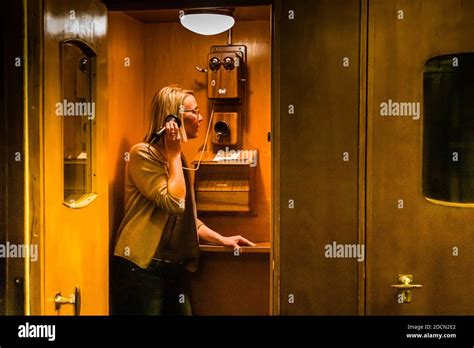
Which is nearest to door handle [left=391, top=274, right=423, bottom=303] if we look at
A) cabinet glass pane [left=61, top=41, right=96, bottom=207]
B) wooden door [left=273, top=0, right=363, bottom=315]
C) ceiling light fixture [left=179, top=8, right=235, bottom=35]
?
wooden door [left=273, top=0, right=363, bottom=315]

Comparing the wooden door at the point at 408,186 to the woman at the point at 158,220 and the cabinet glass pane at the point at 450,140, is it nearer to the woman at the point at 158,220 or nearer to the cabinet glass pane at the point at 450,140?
the cabinet glass pane at the point at 450,140

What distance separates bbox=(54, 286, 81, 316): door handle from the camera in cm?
162

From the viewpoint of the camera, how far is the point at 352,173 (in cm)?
179

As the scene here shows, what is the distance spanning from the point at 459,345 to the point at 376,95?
2.95 ft

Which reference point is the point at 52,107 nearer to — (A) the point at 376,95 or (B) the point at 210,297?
(A) the point at 376,95

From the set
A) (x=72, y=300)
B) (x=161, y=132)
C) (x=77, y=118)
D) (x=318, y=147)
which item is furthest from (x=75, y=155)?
(x=318, y=147)

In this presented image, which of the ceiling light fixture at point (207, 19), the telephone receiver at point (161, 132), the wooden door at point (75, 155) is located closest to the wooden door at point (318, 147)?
the ceiling light fixture at point (207, 19)

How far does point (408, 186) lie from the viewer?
178 cm

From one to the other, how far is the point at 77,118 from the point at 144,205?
82cm

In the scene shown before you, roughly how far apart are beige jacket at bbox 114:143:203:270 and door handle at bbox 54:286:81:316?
30.9 inches

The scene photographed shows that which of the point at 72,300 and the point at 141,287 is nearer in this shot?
the point at 72,300

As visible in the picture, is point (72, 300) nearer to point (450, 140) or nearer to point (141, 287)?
point (141, 287)

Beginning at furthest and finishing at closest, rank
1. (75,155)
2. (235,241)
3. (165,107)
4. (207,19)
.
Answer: (235,241) → (165,107) → (207,19) → (75,155)

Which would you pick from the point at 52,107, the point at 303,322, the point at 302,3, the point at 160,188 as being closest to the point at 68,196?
the point at 52,107
